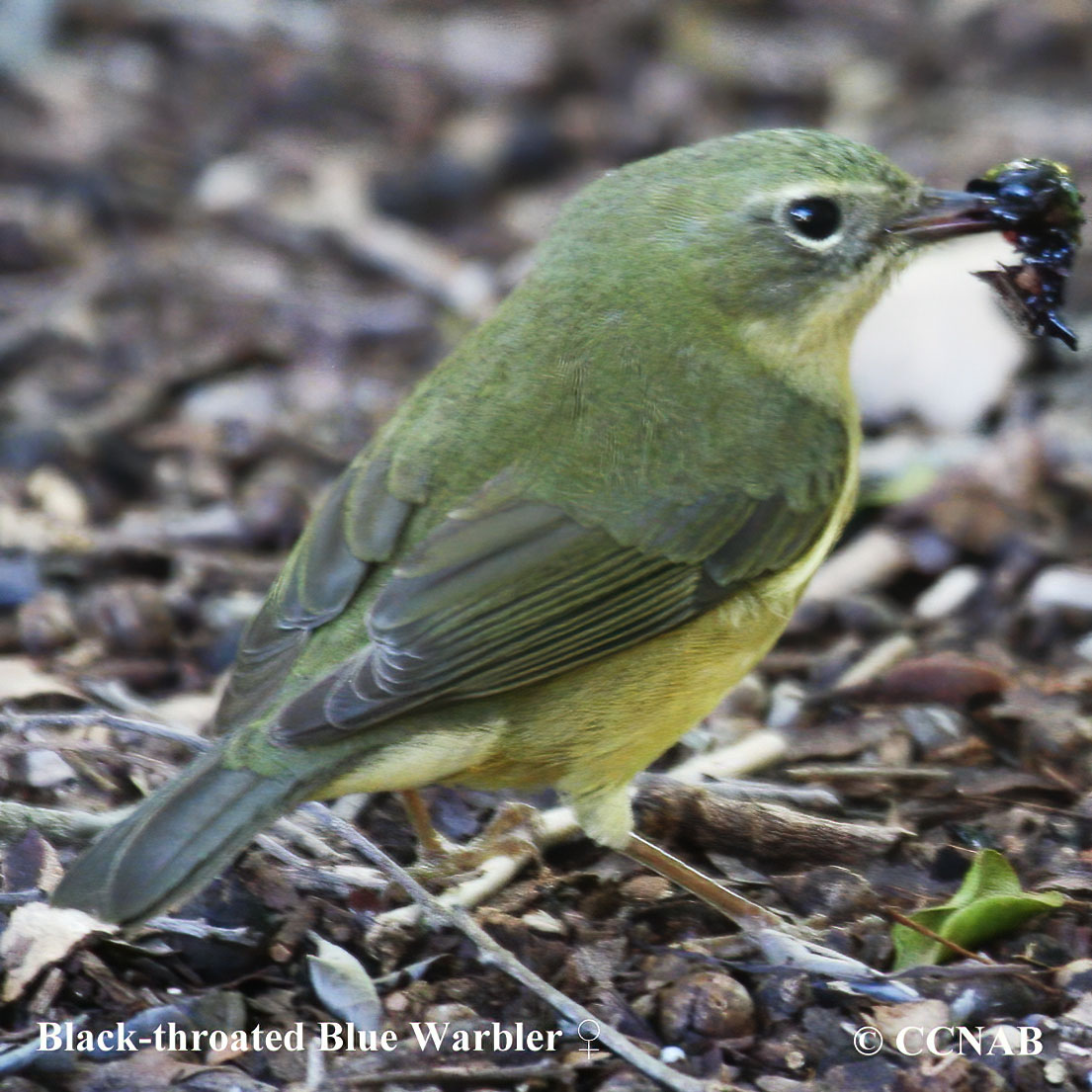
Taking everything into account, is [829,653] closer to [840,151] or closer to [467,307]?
[840,151]

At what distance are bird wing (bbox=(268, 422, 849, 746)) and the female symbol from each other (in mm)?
807

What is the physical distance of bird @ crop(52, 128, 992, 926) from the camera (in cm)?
378

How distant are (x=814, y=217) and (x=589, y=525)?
1111mm

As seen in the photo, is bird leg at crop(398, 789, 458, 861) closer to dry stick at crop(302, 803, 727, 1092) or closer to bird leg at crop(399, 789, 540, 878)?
bird leg at crop(399, 789, 540, 878)

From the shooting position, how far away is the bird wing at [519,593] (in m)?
3.80

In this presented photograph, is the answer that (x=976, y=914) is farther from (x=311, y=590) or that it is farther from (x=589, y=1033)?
(x=311, y=590)

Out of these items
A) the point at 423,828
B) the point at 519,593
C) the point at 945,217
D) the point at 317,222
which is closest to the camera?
the point at 519,593

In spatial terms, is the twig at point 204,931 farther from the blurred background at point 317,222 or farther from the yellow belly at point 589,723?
the blurred background at point 317,222

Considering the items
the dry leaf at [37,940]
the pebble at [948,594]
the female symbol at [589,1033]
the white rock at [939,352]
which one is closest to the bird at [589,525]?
the dry leaf at [37,940]

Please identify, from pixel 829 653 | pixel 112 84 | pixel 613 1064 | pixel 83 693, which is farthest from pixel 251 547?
pixel 112 84

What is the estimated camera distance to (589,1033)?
362cm

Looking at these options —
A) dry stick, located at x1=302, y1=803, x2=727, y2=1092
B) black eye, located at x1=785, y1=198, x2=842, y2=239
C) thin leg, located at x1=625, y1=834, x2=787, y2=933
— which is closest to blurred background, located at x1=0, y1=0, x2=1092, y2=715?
dry stick, located at x1=302, y1=803, x2=727, y2=1092

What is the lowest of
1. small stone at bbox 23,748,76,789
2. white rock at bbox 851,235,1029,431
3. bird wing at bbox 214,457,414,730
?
small stone at bbox 23,748,76,789

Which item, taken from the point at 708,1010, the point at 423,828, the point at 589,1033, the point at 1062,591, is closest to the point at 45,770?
the point at 423,828
